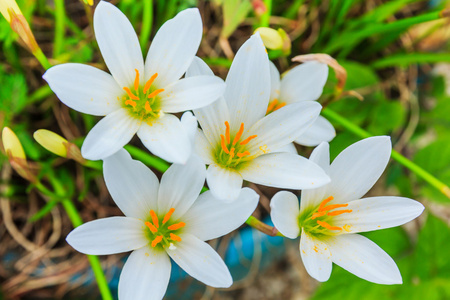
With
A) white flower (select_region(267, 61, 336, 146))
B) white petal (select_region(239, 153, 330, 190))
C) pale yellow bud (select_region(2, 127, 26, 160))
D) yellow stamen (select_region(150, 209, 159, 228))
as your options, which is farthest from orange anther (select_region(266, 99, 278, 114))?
pale yellow bud (select_region(2, 127, 26, 160))

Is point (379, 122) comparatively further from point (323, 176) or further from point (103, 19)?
point (103, 19)

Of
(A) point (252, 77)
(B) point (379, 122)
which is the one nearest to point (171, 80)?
(A) point (252, 77)

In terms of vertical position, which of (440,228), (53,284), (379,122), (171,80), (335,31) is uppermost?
(171,80)

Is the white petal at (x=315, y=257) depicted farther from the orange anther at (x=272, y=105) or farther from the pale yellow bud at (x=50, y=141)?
the pale yellow bud at (x=50, y=141)

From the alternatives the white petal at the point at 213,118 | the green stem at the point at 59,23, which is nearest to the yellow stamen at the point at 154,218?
the white petal at the point at 213,118

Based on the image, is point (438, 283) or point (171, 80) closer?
point (171, 80)

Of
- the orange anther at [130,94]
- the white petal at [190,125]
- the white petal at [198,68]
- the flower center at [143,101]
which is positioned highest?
the white petal at [198,68]

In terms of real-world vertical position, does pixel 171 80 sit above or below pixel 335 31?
above

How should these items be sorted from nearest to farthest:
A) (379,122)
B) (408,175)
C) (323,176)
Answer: (323,176), (379,122), (408,175)

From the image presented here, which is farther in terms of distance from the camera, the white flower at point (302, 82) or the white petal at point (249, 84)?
the white flower at point (302, 82)
